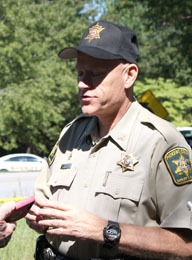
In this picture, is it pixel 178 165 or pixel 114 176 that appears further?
pixel 114 176

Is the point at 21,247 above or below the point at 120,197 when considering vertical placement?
below

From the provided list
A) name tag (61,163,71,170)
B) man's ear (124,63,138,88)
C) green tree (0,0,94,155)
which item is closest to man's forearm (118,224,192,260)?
name tag (61,163,71,170)

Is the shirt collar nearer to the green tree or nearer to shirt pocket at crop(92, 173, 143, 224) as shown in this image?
shirt pocket at crop(92, 173, 143, 224)

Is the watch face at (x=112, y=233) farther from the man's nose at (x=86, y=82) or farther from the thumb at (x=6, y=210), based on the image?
the man's nose at (x=86, y=82)

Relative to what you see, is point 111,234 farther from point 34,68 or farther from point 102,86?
point 34,68

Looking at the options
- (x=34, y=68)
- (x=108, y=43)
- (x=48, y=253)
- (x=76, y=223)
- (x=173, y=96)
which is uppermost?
(x=108, y=43)

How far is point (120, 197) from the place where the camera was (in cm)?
216

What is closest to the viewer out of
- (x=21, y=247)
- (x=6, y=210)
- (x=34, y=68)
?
(x=6, y=210)

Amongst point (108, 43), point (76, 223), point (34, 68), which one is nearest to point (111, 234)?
point (76, 223)

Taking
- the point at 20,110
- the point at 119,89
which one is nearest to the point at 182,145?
the point at 119,89

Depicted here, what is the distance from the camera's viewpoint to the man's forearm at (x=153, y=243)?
2033mm

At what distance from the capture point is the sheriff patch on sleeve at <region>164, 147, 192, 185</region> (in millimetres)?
2090

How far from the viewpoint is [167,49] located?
1227 inches

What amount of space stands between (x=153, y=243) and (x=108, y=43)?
42.9 inches
